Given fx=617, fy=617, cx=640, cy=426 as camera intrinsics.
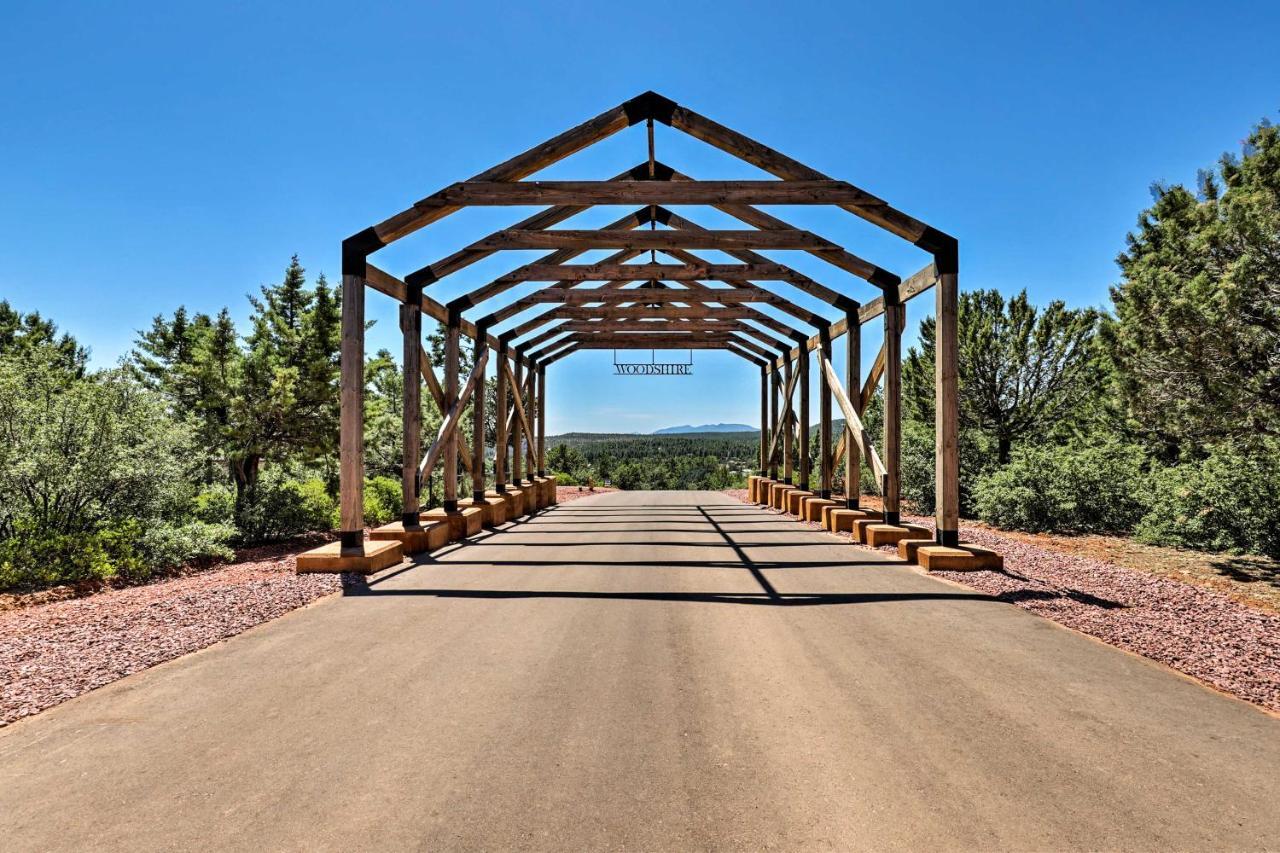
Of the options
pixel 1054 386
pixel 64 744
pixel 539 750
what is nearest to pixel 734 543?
pixel 539 750

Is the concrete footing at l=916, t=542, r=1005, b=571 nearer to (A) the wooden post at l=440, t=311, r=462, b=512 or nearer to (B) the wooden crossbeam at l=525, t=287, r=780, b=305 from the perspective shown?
(B) the wooden crossbeam at l=525, t=287, r=780, b=305

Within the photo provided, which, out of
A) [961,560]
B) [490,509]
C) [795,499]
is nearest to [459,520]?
[490,509]

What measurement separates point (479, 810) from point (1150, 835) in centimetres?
265

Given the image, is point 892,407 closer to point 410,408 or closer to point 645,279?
point 645,279

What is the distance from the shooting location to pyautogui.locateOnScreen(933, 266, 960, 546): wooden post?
320 inches

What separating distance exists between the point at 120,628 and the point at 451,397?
6927 mm

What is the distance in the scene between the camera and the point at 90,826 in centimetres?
246

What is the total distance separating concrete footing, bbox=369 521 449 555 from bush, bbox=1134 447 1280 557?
12068 mm

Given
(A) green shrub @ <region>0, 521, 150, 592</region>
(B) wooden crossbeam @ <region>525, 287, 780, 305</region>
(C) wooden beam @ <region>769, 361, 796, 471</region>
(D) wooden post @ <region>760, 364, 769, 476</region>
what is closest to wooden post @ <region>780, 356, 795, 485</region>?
(C) wooden beam @ <region>769, 361, 796, 471</region>

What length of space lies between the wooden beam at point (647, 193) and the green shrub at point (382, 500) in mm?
8218

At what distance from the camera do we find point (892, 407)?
10.3 metres

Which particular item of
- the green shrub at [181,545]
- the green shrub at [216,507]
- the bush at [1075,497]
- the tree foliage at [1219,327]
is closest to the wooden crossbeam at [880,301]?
the tree foliage at [1219,327]

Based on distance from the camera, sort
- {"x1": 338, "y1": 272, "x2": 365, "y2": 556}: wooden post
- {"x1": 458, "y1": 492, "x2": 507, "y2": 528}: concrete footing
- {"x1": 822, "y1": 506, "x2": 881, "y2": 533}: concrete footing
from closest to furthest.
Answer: {"x1": 338, "y1": 272, "x2": 365, "y2": 556}: wooden post < {"x1": 822, "y1": 506, "x2": 881, "y2": 533}: concrete footing < {"x1": 458, "y1": 492, "x2": 507, "y2": 528}: concrete footing

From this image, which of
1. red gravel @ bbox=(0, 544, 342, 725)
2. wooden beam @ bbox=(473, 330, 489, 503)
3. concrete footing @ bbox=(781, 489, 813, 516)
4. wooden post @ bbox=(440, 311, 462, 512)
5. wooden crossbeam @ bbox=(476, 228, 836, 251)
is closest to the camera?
red gravel @ bbox=(0, 544, 342, 725)
